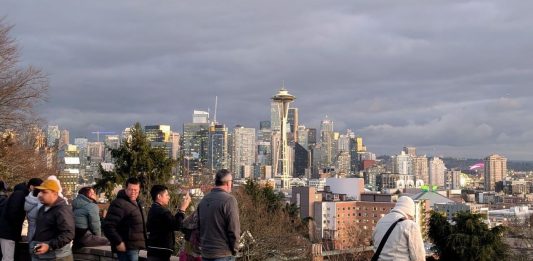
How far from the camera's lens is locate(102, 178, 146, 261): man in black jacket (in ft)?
23.2

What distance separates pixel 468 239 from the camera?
2594 cm

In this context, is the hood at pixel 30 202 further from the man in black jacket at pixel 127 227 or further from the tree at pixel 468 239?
the tree at pixel 468 239

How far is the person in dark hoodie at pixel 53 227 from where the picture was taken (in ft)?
21.4

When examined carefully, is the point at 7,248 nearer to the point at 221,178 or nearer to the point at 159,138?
the point at 221,178

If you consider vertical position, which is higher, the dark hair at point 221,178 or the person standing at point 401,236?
the dark hair at point 221,178

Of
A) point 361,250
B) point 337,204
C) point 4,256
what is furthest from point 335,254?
point 337,204

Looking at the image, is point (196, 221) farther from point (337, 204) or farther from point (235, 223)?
point (337, 204)

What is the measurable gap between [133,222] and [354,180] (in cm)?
12019

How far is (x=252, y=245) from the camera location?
1698 centimetres

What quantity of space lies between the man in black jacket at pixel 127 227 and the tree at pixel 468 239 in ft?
69.2

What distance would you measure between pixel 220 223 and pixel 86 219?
8.09 ft

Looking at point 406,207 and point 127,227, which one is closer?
point 406,207

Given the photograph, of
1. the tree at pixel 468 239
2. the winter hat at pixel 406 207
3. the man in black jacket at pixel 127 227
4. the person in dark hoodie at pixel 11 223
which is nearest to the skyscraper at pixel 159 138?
the tree at pixel 468 239

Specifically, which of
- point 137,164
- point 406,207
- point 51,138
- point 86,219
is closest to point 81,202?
point 86,219
